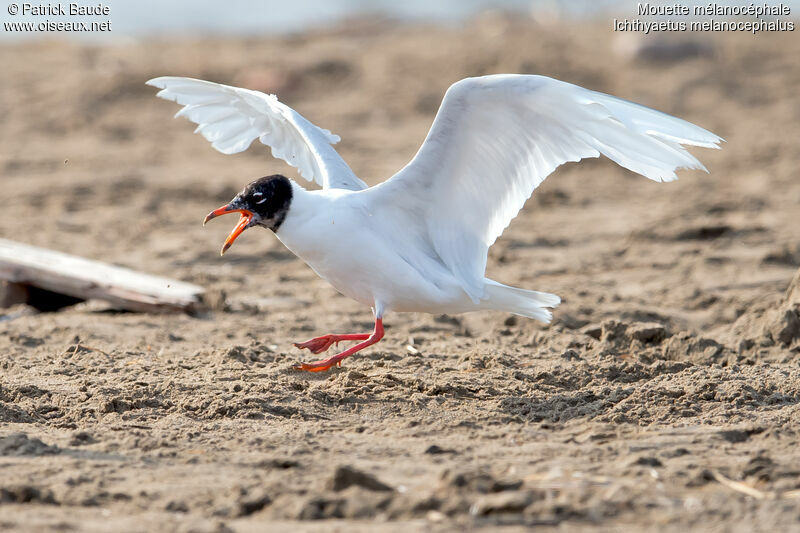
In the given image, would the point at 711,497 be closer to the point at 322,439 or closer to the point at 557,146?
the point at 322,439

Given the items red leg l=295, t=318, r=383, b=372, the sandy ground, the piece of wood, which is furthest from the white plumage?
the piece of wood

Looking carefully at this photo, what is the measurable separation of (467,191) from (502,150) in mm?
288

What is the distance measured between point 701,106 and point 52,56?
8921 millimetres

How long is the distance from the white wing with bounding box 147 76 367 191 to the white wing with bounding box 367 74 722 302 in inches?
33.6

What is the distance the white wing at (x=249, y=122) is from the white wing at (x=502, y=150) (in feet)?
2.80

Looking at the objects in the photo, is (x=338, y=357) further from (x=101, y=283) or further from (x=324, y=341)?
(x=101, y=283)

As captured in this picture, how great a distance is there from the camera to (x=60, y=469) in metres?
3.75

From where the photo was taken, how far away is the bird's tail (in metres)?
5.11

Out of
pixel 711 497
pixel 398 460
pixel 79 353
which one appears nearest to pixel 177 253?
pixel 79 353

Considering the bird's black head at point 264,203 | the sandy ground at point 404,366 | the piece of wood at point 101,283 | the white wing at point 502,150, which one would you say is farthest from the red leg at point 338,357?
the piece of wood at point 101,283

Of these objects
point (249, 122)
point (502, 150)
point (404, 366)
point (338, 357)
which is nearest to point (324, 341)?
point (338, 357)

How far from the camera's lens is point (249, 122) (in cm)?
635

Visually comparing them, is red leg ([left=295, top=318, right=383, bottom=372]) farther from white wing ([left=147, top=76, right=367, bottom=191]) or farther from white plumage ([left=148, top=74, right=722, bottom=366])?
white wing ([left=147, top=76, right=367, bottom=191])

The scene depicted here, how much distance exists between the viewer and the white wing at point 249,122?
19.7ft
